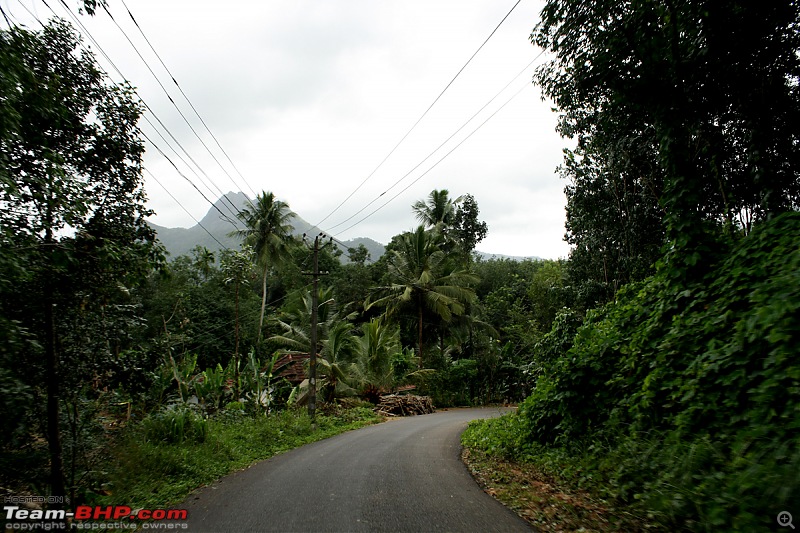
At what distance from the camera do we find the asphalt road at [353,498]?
4.16 meters

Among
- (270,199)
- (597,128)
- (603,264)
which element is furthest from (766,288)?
(270,199)

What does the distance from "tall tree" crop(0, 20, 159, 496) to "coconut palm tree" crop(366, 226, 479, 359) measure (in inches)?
732

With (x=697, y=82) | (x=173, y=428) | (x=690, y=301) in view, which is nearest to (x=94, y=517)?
(x=173, y=428)

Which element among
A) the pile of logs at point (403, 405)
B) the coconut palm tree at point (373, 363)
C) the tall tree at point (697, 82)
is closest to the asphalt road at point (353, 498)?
the tall tree at point (697, 82)

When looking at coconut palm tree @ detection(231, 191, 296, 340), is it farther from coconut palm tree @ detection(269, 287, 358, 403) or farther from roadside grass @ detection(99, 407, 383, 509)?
roadside grass @ detection(99, 407, 383, 509)

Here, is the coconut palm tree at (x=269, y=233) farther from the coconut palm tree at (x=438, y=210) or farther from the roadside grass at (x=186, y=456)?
the roadside grass at (x=186, y=456)

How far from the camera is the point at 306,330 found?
2142 cm

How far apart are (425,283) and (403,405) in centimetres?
688

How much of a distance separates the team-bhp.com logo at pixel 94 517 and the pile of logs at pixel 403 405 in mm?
14233

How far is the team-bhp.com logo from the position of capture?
4074 mm

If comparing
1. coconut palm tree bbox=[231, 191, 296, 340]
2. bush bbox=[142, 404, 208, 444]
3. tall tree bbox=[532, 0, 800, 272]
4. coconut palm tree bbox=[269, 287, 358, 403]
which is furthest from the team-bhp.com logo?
coconut palm tree bbox=[231, 191, 296, 340]

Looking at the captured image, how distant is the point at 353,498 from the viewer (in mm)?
5023

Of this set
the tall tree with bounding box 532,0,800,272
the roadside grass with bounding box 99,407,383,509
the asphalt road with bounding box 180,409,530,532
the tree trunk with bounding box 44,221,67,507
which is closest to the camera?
the asphalt road with bounding box 180,409,530,532

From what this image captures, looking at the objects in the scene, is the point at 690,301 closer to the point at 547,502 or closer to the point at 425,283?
the point at 547,502
